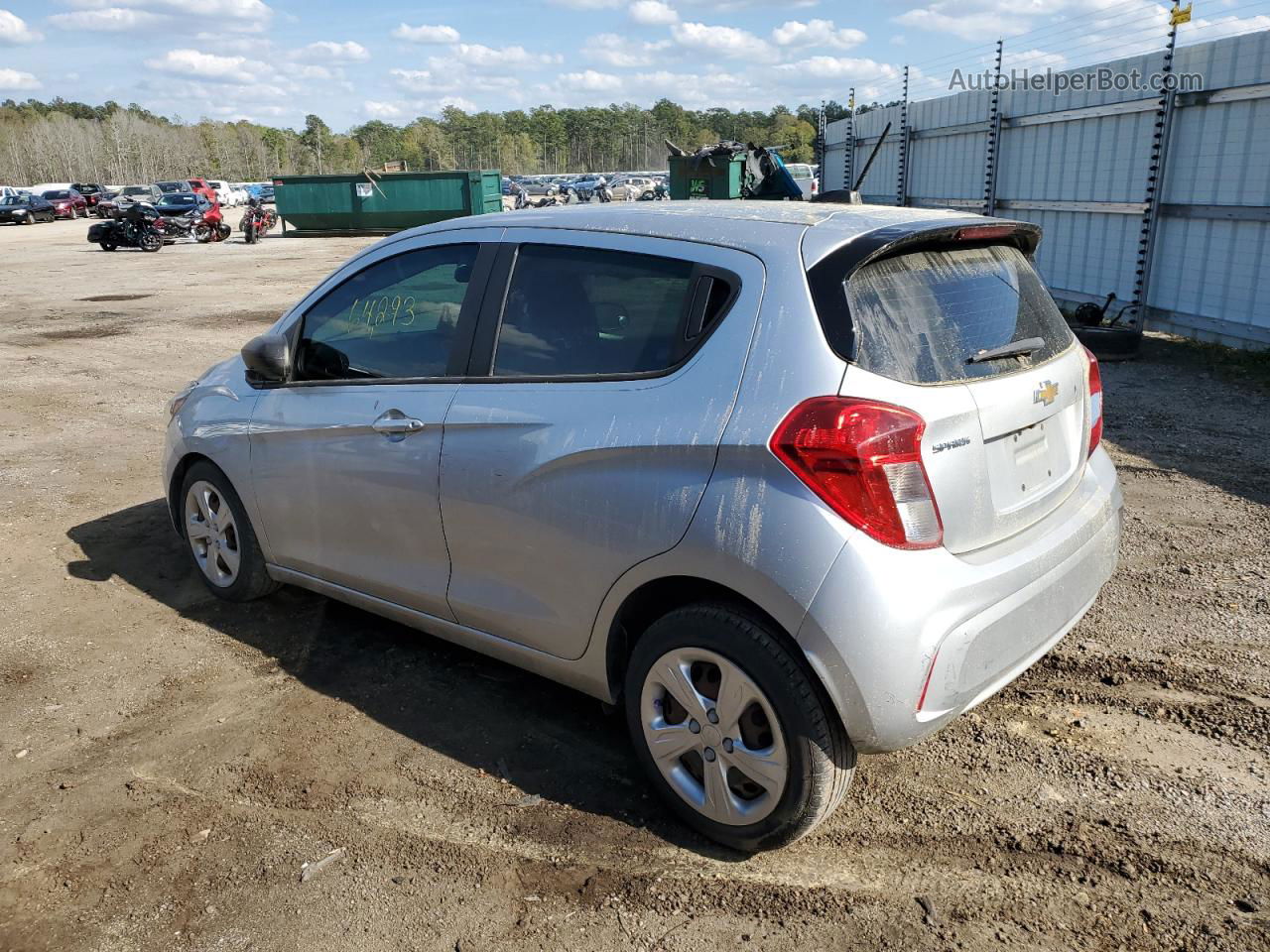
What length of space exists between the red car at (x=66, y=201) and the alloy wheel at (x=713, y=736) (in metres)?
56.0

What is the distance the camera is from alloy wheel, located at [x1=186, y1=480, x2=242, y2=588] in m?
4.71

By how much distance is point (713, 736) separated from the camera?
2.91 meters

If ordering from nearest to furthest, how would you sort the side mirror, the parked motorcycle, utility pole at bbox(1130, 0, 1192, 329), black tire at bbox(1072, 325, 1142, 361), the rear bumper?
the rear bumper
the side mirror
black tire at bbox(1072, 325, 1142, 361)
utility pole at bbox(1130, 0, 1192, 329)
the parked motorcycle

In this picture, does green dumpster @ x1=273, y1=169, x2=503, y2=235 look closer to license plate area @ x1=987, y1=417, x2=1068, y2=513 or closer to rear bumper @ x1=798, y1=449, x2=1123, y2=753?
license plate area @ x1=987, y1=417, x2=1068, y2=513

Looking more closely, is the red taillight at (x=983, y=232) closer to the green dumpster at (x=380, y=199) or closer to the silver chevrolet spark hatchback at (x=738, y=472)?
the silver chevrolet spark hatchback at (x=738, y=472)

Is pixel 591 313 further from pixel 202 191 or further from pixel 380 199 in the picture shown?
pixel 202 191

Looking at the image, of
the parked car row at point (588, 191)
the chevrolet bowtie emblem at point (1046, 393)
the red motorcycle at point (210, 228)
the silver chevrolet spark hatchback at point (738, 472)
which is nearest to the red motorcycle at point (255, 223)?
the red motorcycle at point (210, 228)

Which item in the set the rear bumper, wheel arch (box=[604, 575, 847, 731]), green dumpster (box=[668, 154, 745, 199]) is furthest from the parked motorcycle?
the rear bumper

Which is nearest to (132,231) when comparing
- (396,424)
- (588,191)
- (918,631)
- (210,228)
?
(210,228)

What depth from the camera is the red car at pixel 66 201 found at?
4959cm

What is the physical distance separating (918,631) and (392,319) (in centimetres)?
239

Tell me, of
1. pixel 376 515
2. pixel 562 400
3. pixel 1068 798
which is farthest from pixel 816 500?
pixel 376 515

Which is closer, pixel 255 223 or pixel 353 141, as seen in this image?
pixel 255 223

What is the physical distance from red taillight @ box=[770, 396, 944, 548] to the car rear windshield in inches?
6.6
